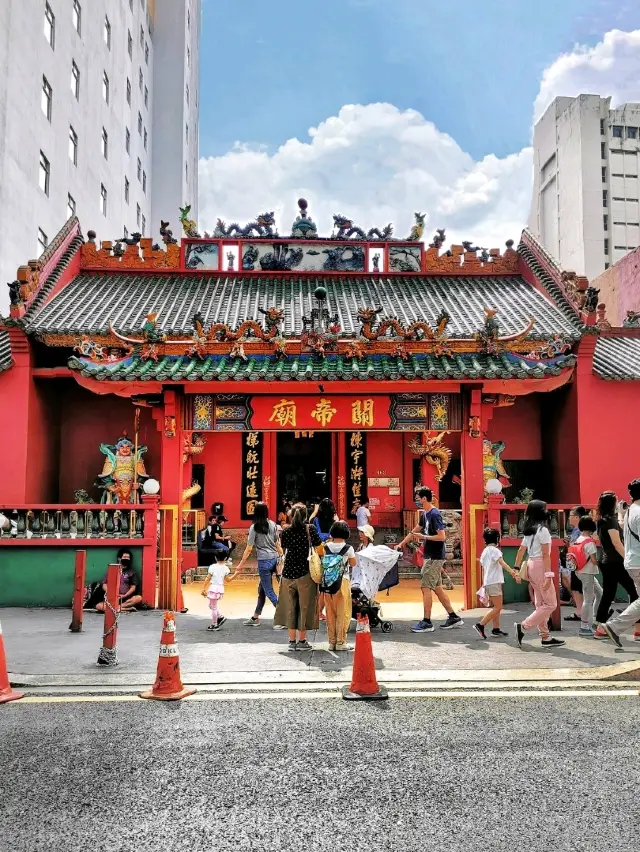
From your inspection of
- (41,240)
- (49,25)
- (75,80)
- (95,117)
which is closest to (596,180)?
(95,117)

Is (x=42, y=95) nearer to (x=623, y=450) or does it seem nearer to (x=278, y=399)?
(x=278, y=399)

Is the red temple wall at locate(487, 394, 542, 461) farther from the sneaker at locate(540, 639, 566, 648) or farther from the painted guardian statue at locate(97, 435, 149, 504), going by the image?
the painted guardian statue at locate(97, 435, 149, 504)

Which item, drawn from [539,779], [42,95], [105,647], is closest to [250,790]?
[539,779]

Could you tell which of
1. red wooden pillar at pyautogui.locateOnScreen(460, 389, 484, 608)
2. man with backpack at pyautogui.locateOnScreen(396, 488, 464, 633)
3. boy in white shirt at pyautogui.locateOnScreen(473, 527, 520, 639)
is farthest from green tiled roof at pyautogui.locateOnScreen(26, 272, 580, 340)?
boy in white shirt at pyautogui.locateOnScreen(473, 527, 520, 639)

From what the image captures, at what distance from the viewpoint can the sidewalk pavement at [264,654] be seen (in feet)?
23.4

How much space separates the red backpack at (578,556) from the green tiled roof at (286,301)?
18.5 ft

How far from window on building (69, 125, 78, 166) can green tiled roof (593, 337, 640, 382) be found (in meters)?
19.0

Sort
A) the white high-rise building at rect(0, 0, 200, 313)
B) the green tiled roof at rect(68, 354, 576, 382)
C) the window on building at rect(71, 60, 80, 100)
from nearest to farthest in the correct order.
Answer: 1. the green tiled roof at rect(68, 354, 576, 382)
2. the white high-rise building at rect(0, 0, 200, 313)
3. the window on building at rect(71, 60, 80, 100)

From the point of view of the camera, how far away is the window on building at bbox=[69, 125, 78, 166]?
24031mm

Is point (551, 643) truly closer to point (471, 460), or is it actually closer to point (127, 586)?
point (471, 460)

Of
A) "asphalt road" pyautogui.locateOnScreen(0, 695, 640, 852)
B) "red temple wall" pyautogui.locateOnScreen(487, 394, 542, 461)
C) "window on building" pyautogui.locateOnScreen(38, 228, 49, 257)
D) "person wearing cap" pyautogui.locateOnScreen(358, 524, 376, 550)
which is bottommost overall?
"asphalt road" pyautogui.locateOnScreen(0, 695, 640, 852)

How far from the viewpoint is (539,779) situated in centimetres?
445

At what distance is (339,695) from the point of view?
635 centimetres

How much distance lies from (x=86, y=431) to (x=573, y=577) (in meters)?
10.2
